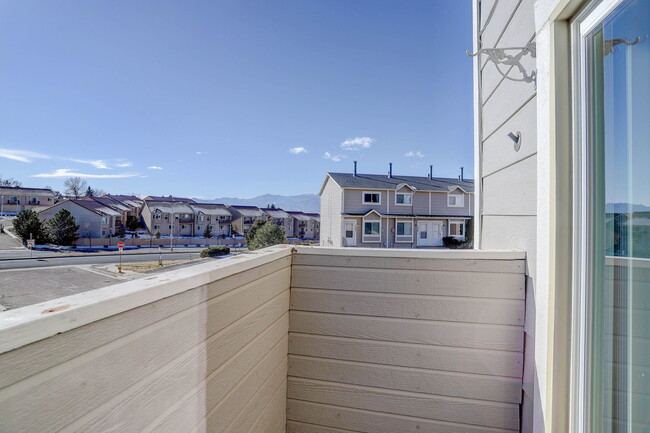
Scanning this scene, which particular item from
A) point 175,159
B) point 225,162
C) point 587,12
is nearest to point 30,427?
point 587,12

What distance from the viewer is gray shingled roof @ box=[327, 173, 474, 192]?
12.2 metres

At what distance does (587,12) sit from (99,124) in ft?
15.7

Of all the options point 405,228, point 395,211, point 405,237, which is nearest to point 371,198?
point 395,211

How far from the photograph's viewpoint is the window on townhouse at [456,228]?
40.9 feet

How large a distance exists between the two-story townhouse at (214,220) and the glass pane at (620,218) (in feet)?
79.1

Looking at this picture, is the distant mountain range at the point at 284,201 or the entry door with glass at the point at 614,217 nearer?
the entry door with glass at the point at 614,217

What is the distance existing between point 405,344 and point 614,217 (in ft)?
3.31

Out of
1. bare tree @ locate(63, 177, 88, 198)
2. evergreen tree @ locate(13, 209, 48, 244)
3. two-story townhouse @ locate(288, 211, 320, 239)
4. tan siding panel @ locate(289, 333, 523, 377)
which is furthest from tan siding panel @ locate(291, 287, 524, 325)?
two-story townhouse @ locate(288, 211, 320, 239)

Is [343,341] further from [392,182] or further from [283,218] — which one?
[283,218]

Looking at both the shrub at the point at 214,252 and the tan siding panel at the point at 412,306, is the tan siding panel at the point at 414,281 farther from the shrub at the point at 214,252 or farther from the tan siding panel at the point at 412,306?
the shrub at the point at 214,252

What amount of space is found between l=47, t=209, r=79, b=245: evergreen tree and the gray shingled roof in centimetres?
1007

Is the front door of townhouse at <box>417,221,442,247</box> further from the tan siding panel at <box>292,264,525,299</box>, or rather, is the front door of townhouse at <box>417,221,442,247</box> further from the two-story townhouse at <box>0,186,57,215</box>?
the two-story townhouse at <box>0,186,57,215</box>

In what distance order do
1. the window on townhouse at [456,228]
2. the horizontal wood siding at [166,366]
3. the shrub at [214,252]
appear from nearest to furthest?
the horizontal wood siding at [166,366]
the shrub at [214,252]
the window on townhouse at [456,228]

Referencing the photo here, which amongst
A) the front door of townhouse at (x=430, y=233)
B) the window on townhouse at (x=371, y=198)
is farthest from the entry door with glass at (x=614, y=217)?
the front door of townhouse at (x=430, y=233)
